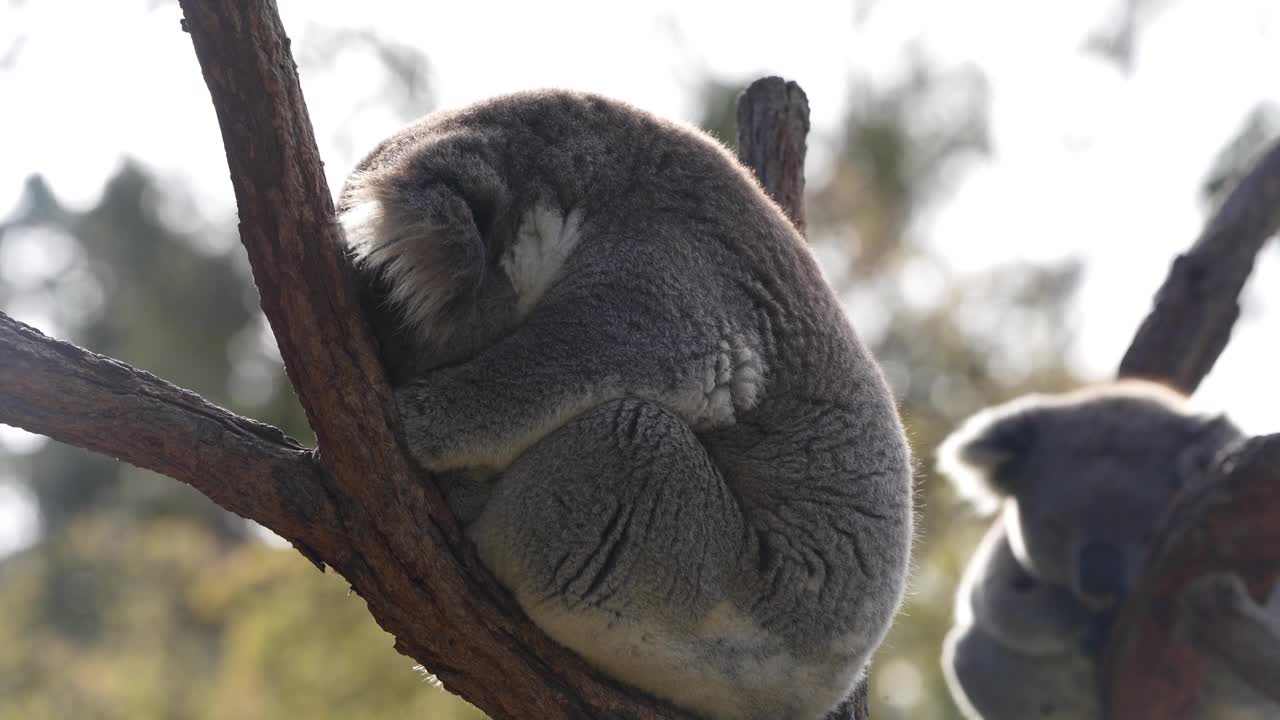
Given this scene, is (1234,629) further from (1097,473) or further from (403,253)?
(403,253)

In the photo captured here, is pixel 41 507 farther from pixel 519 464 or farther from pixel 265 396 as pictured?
pixel 519 464

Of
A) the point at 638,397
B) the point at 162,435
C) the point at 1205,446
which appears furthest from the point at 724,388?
the point at 1205,446

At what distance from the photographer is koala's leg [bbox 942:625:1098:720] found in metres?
5.90

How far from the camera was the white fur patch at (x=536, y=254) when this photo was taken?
3.59m

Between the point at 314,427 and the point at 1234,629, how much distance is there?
398 centimetres

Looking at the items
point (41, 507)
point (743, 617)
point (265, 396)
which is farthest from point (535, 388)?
point (41, 507)

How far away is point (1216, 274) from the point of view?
6449 millimetres

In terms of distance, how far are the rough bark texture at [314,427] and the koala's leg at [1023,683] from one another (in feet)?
10.6

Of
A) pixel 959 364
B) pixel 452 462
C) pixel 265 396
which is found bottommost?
pixel 452 462

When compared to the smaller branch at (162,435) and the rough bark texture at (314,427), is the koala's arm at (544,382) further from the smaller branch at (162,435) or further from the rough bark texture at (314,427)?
the smaller branch at (162,435)

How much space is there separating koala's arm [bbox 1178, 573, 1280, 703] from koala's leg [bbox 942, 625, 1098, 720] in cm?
77

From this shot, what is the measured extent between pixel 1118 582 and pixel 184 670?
12280 millimetres

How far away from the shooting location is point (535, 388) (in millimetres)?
3297

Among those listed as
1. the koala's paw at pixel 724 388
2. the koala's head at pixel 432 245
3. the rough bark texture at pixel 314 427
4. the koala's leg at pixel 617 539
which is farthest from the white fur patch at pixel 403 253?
the koala's paw at pixel 724 388
